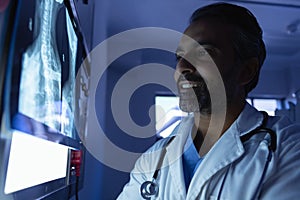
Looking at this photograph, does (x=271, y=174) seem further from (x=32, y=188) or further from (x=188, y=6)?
(x=188, y=6)

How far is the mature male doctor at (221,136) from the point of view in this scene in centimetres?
83

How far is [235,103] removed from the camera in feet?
3.54

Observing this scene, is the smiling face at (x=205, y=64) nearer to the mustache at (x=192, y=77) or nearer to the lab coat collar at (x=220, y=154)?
the mustache at (x=192, y=77)

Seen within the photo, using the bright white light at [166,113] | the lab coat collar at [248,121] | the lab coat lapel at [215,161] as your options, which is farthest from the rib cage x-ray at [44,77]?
the bright white light at [166,113]

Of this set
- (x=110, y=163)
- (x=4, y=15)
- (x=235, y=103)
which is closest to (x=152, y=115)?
(x=110, y=163)

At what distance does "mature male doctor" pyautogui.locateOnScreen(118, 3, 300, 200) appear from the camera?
83 centimetres

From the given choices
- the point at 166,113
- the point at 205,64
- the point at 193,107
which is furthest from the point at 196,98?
the point at 166,113

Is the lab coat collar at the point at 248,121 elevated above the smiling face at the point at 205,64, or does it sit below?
below

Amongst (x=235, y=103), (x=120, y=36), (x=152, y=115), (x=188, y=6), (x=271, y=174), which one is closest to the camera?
(x=271, y=174)

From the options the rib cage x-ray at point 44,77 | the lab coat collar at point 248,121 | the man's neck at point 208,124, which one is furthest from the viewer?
the man's neck at point 208,124

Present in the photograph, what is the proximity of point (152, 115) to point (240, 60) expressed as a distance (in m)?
2.80

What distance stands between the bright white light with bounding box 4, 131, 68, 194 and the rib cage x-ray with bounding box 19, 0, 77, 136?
0.20 feet

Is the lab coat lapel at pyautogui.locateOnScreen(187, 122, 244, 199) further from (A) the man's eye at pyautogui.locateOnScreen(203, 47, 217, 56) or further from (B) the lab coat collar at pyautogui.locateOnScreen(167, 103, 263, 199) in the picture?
(A) the man's eye at pyautogui.locateOnScreen(203, 47, 217, 56)

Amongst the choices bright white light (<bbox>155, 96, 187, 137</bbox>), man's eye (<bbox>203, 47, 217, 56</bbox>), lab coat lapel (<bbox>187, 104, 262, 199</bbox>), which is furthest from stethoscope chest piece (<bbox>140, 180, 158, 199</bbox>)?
bright white light (<bbox>155, 96, 187, 137</bbox>)
